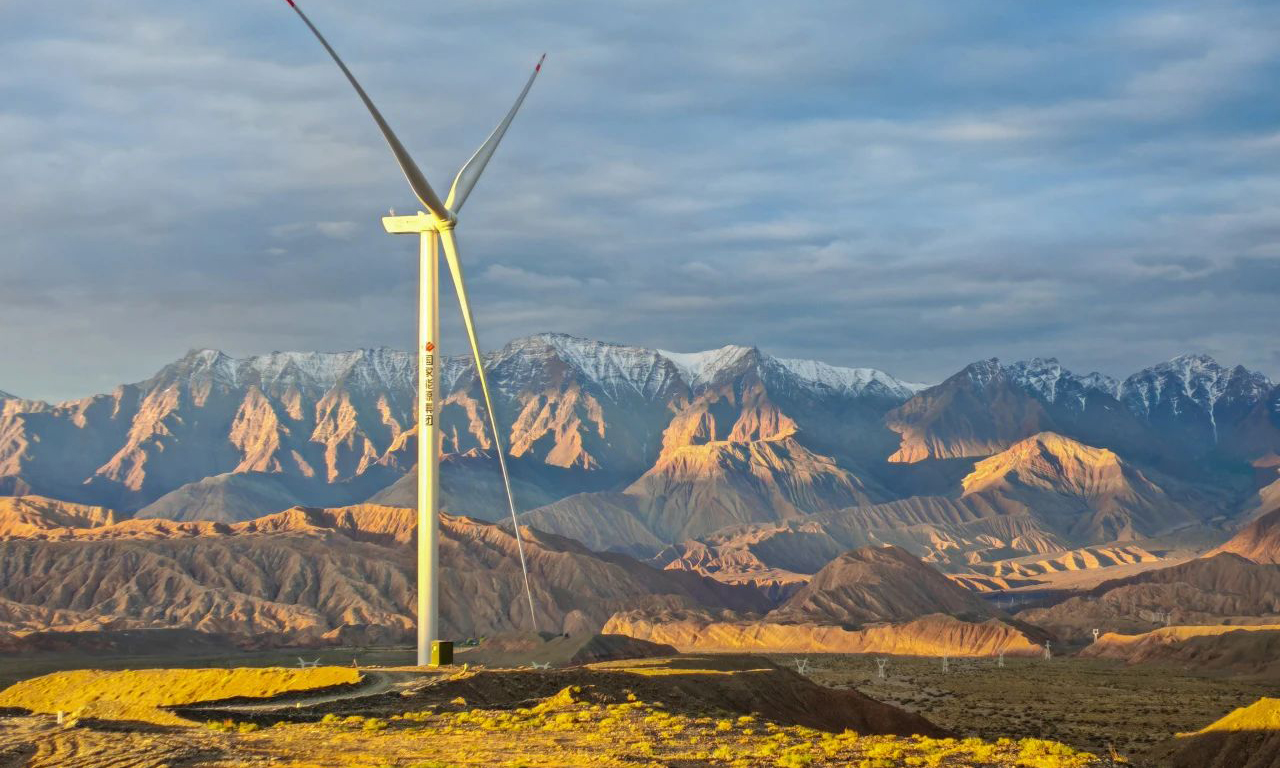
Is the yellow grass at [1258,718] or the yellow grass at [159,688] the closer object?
the yellow grass at [159,688]

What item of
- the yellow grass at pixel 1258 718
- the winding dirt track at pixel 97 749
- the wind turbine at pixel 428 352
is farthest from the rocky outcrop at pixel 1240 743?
the winding dirt track at pixel 97 749

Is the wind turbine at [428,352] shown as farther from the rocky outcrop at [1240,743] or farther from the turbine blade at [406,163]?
the rocky outcrop at [1240,743]

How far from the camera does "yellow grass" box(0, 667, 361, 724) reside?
78312mm

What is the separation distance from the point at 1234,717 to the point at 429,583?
1761 inches

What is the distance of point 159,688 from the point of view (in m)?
81.6

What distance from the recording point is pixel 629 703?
7506 cm

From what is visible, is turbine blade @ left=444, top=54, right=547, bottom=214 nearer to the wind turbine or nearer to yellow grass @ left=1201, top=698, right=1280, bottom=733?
the wind turbine

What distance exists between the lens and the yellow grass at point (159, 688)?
78312mm

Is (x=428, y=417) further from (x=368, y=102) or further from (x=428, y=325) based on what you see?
(x=368, y=102)

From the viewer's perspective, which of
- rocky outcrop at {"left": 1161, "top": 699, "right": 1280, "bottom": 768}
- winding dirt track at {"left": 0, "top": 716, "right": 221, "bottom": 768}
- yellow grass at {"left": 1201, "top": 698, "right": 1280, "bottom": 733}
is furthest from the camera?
yellow grass at {"left": 1201, "top": 698, "right": 1280, "bottom": 733}

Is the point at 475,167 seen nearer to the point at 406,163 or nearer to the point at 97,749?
the point at 406,163

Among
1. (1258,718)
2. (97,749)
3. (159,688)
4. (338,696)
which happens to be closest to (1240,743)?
(1258,718)

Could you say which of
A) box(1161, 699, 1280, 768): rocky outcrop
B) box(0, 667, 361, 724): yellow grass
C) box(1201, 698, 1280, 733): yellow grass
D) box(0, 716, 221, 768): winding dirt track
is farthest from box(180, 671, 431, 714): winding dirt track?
box(1201, 698, 1280, 733): yellow grass

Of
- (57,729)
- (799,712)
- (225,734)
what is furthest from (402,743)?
(799,712)
